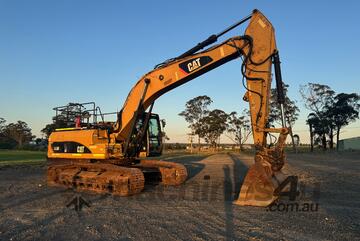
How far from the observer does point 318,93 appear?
6500 centimetres

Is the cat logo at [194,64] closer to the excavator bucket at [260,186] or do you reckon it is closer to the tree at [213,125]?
the excavator bucket at [260,186]

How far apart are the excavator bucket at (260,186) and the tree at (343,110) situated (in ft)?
193

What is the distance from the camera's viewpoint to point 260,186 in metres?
9.10

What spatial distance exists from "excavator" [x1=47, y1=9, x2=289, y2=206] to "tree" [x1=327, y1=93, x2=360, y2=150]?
185ft

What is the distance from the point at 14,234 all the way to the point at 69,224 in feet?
3.61

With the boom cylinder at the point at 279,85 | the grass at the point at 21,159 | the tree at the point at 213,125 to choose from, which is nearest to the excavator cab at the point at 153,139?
the boom cylinder at the point at 279,85

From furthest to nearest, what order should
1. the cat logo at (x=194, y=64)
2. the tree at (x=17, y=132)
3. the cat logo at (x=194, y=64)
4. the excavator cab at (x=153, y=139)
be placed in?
the tree at (x=17, y=132) < the excavator cab at (x=153, y=139) < the cat logo at (x=194, y=64) < the cat logo at (x=194, y=64)

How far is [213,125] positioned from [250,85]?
193 ft

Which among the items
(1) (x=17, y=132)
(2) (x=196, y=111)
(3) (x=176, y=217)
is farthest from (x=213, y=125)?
(3) (x=176, y=217)

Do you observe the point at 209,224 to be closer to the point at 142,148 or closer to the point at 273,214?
the point at 273,214

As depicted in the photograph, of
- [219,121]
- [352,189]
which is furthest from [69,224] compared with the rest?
[219,121]

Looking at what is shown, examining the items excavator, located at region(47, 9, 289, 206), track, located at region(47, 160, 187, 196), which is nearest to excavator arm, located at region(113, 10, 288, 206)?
excavator, located at region(47, 9, 289, 206)

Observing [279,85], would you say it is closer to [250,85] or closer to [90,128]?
[250,85]

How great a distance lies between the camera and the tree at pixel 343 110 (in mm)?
63000
